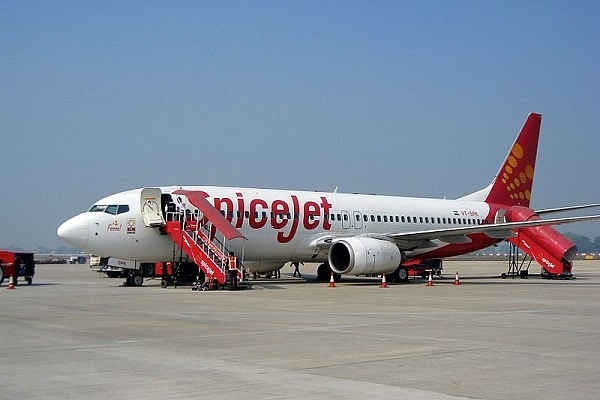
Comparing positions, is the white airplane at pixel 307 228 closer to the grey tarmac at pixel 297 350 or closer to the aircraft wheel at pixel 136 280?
the aircraft wheel at pixel 136 280

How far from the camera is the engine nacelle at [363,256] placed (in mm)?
30969

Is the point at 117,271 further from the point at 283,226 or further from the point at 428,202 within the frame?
the point at 428,202

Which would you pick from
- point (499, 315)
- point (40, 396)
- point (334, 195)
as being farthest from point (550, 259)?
point (40, 396)

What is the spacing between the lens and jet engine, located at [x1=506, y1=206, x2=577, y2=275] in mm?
40406

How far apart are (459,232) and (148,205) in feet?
41.8

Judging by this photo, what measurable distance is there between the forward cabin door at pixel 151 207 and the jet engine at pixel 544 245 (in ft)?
61.9

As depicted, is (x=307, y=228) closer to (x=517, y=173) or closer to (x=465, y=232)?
(x=465, y=232)

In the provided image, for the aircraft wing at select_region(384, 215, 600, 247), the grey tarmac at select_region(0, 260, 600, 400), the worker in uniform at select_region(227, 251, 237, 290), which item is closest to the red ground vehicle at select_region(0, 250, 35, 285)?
the worker in uniform at select_region(227, 251, 237, 290)

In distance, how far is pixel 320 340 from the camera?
1272cm

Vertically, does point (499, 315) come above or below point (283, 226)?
below

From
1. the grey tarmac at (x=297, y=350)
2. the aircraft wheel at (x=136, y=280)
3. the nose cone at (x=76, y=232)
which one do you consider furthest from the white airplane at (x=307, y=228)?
the grey tarmac at (x=297, y=350)

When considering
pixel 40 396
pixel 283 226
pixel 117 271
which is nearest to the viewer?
pixel 40 396

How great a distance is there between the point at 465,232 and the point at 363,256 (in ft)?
16.6

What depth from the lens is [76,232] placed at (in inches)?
1117
